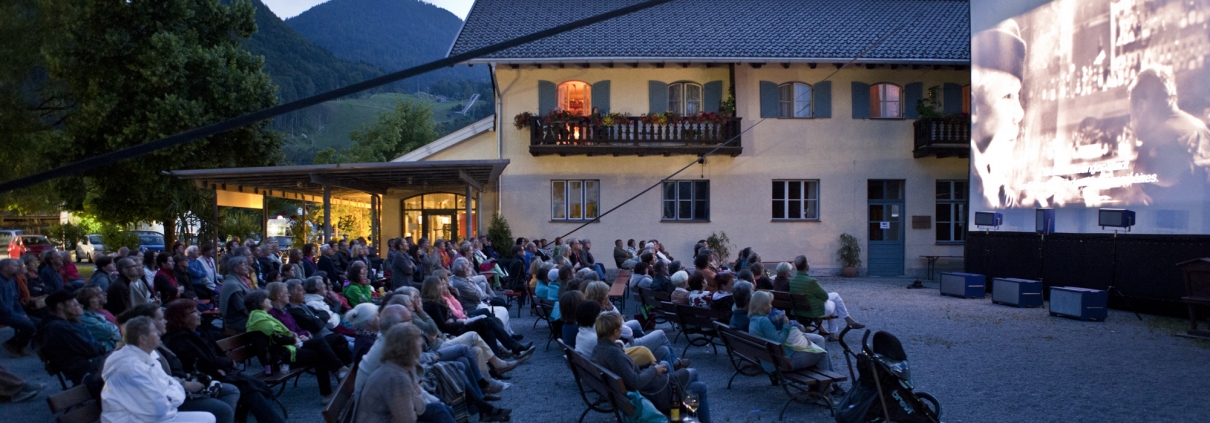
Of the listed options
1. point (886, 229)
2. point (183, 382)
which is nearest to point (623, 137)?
point (886, 229)

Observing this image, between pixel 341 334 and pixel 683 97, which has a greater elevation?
pixel 683 97

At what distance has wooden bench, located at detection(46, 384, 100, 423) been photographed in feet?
14.8

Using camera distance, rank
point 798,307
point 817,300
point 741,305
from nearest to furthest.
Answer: point 741,305
point 817,300
point 798,307

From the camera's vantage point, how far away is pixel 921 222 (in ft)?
73.0

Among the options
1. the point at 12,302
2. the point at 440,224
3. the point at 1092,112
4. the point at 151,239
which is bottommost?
the point at 151,239

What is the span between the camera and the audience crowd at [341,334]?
4.68 m

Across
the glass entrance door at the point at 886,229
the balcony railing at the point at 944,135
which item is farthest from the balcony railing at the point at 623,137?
the balcony railing at the point at 944,135

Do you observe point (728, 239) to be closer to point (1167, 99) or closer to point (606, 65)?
point (606, 65)

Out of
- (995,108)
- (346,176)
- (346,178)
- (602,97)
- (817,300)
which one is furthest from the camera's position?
(602,97)

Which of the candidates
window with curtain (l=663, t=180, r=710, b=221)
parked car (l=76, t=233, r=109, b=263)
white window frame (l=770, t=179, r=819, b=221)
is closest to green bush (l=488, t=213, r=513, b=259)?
window with curtain (l=663, t=180, r=710, b=221)

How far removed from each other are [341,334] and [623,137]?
1401 centimetres

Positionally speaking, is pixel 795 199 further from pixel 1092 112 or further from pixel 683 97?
pixel 1092 112

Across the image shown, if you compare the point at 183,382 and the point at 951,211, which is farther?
the point at 951,211

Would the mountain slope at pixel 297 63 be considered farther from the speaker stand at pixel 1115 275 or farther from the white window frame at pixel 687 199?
the speaker stand at pixel 1115 275
